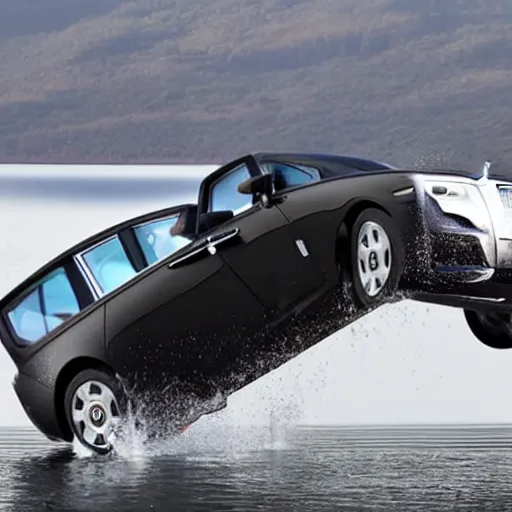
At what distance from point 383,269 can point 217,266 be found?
1.01m

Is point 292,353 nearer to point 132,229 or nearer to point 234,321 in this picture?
point 234,321

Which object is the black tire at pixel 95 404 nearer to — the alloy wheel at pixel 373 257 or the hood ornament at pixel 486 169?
the alloy wheel at pixel 373 257

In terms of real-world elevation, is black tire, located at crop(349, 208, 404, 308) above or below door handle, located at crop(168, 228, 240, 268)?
below

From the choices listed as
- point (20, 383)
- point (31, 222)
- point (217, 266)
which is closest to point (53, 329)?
point (20, 383)

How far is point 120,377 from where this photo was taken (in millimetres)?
11258

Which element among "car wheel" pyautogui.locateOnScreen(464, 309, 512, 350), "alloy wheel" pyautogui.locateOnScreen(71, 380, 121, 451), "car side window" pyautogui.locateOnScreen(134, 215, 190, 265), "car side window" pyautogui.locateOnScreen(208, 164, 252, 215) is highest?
"car side window" pyautogui.locateOnScreen(208, 164, 252, 215)

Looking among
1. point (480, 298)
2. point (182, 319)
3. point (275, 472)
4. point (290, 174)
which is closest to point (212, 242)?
point (182, 319)

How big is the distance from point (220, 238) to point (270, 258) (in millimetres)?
320

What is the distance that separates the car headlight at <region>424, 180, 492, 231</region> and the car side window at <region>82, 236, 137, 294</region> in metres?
2.08

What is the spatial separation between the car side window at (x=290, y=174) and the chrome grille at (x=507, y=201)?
121cm

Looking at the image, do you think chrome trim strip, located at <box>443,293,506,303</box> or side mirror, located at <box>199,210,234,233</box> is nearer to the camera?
chrome trim strip, located at <box>443,293,506,303</box>

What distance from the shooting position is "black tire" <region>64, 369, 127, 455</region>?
36.9 feet

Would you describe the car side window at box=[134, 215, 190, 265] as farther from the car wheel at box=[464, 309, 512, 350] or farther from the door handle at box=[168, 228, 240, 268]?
the car wheel at box=[464, 309, 512, 350]

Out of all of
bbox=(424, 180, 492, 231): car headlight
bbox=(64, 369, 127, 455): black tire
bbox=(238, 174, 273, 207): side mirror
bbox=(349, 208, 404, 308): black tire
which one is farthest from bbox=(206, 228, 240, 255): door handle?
bbox=(424, 180, 492, 231): car headlight
